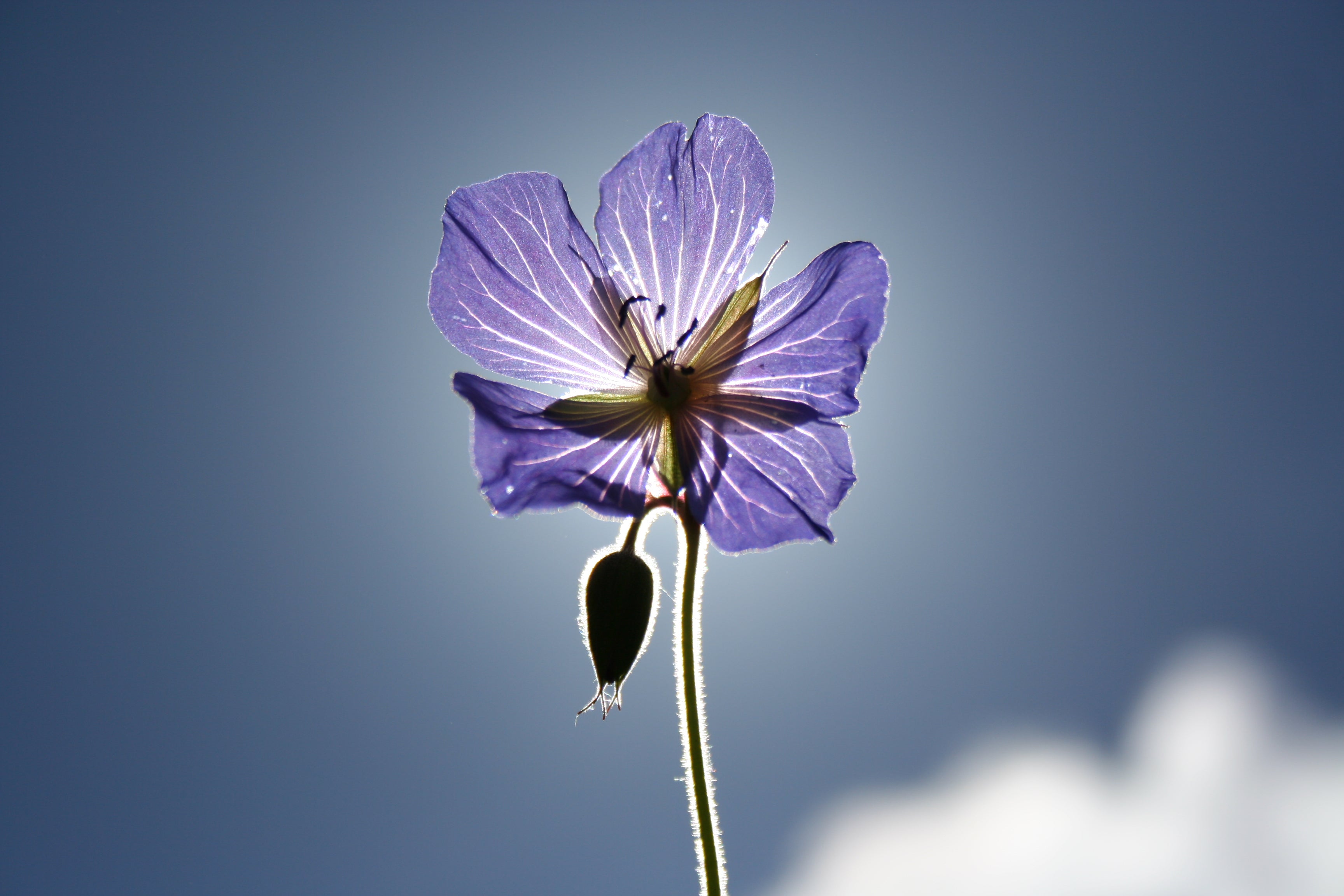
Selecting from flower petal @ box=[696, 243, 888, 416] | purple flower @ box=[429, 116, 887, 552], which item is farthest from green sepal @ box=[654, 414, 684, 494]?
flower petal @ box=[696, 243, 888, 416]

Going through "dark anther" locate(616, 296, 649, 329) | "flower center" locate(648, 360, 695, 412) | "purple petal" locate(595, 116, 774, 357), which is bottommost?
"flower center" locate(648, 360, 695, 412)

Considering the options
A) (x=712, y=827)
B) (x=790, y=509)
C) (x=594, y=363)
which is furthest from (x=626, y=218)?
(x=712, y=827)

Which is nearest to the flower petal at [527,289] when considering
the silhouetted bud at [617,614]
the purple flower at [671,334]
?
the purple flower at [671,334]

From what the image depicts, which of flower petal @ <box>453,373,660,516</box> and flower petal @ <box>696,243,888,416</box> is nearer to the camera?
flower petal @ <box>453,373,660,516</box>

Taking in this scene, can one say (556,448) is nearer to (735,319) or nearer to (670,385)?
(670,385)

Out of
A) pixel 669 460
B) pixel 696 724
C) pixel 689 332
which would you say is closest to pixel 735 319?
pixel 689 332

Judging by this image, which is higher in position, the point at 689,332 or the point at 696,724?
the point at 689,332

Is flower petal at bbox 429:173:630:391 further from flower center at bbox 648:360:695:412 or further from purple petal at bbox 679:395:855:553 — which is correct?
purple petal at bbox 679:395:855:553
